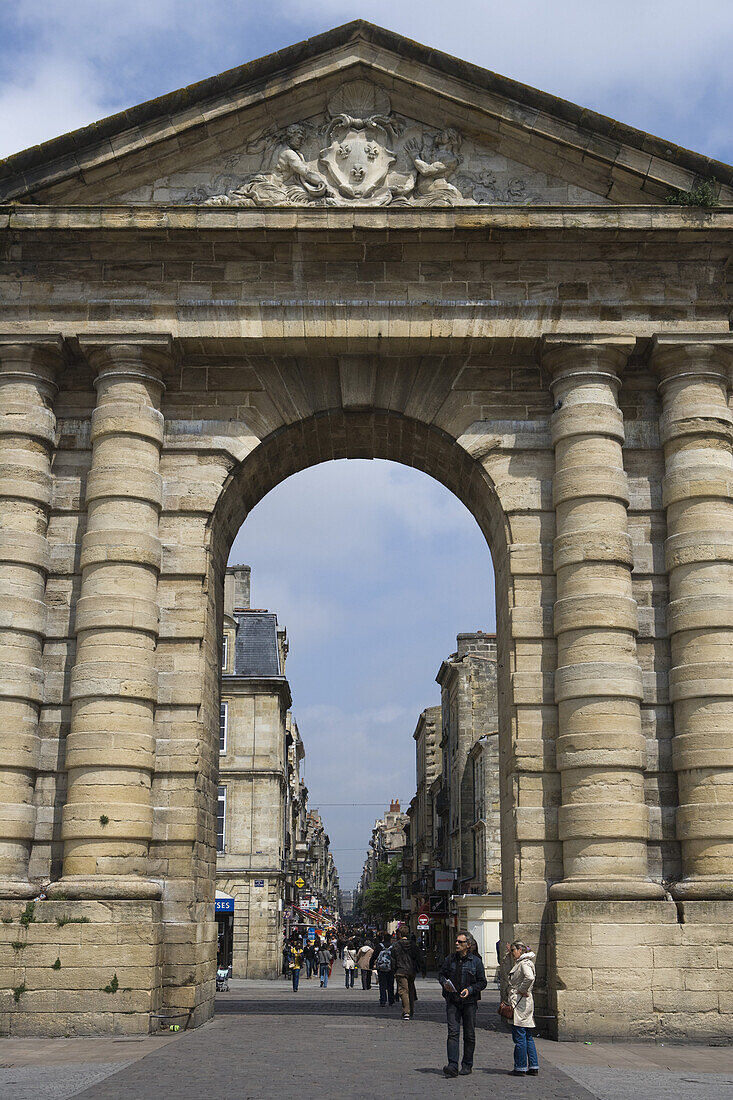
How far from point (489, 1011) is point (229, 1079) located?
9.30 meters

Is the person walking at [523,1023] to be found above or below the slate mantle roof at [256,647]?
below

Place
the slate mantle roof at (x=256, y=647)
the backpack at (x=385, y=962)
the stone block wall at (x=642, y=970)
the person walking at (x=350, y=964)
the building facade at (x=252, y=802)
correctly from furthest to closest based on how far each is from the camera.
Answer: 1. the slate mantle roof at (x=256, y=647)
2. the building facade at (x=252, y=802)
3. the person walking at (x=350, y=964)
4. the backpack at (x=385, y=962)
5. the stone block wall at (x=642, y=970)

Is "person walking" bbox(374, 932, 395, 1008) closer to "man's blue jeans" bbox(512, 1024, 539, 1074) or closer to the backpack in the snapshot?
the backpack

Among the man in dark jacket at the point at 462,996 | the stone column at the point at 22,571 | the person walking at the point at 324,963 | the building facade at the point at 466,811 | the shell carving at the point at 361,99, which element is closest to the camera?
the man in dark jacket at the point at 462,996

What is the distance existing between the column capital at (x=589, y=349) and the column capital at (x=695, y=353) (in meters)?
0.50

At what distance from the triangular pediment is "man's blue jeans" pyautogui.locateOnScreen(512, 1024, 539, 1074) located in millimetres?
11941

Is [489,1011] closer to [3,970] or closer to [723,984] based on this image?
[723,984]

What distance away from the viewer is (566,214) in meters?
17.6

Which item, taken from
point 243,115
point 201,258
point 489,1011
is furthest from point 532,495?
point 489,1011

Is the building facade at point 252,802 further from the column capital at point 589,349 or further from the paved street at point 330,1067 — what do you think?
the column capital at point 589,349

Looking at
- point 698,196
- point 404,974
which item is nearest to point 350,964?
point 404,974

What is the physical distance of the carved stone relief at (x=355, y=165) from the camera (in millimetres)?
18234

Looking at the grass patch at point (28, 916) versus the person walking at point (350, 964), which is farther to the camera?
the person walking at point (350, 964)

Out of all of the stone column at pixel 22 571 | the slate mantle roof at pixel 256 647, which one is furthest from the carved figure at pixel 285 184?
the slate mantle roof at pixel 256 647
